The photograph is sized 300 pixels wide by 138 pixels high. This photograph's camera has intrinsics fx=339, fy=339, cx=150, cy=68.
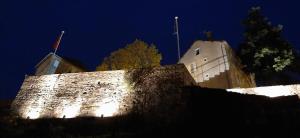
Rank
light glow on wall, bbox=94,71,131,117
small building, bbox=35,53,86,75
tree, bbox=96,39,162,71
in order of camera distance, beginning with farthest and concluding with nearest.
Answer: tree, bbox=96,39,162,71 < small building, bbox=35,53,86,75 < light glow on wall, bbox=94,71,131,117

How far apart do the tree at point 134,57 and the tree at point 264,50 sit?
10720 millimetres

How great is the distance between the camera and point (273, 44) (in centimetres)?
3256

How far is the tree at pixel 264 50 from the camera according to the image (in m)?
31.4

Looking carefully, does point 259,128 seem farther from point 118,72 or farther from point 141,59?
point 141,59

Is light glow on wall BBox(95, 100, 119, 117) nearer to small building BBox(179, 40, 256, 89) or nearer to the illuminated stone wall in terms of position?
the illuminated stone wall

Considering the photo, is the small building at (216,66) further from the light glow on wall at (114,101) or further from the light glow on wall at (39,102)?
the light glow on wall at (39,102)

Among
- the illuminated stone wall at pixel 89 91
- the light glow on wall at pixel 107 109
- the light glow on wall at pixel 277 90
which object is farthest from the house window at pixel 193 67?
the light glow on wall at pixel 107 109

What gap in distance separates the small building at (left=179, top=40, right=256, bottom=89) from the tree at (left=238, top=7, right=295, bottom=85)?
1.12 meters

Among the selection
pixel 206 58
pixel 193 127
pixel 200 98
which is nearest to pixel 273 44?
pixel 206 58

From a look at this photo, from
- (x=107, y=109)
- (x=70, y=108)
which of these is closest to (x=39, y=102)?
(x=70, y=108)

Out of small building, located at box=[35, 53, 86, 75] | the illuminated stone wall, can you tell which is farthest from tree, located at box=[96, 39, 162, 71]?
the illuminated stone wall

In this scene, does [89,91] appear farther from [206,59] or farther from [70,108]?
[206,59]

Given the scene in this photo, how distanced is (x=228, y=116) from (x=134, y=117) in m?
6.59

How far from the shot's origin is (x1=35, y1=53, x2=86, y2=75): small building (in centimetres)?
3738
